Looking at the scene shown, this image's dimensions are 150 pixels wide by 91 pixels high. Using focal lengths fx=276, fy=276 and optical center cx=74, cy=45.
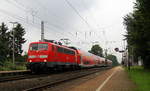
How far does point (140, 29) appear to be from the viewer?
3612 cm

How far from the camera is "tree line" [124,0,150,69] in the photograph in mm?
26875

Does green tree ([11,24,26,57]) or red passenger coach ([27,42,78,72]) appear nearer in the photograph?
red passenger coach ([27,42,78,72])

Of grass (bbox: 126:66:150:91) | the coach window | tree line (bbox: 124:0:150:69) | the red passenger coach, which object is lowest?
grass (bbox: 126:66:150:91)

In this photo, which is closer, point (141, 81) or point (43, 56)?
point (141, 81)

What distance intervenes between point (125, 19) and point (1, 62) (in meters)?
24.8

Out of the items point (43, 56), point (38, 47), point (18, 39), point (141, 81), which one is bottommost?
point (141, 81)

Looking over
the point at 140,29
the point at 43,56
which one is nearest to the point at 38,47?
the point at 43,56

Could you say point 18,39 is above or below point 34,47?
above

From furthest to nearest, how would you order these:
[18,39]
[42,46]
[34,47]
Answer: [18,39] → [34,47] → [42,46]

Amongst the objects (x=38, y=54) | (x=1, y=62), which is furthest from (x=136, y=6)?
(x=1, y=62)

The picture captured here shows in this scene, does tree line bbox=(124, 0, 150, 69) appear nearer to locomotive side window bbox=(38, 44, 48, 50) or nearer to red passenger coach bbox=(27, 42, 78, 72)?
red passenger coach bbox=(27, 42, 78, 72)

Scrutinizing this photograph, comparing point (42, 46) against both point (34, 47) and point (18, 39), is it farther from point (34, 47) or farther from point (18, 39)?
point (18, 39)

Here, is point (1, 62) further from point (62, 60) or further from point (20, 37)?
point (20, 37)

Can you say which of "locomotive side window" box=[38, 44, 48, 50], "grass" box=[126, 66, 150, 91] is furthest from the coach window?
"grass" box=[126, 66, 150, 91]
